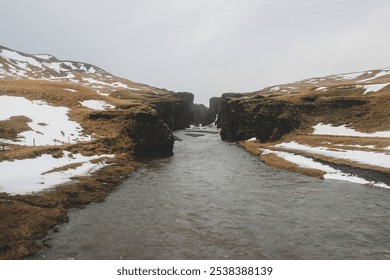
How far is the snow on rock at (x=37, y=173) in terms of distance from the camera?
80.8 ft

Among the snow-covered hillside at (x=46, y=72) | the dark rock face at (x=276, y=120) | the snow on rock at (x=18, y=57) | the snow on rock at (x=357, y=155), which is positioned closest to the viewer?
the snow on rock at (x=357, y=155)

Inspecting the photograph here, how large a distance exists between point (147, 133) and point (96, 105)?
23920 mm

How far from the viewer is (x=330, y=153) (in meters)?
41.1

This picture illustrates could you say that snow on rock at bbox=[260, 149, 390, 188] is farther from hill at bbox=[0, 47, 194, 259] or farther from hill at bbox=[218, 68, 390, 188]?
hill at bbox=[0, 47, 194, 259]

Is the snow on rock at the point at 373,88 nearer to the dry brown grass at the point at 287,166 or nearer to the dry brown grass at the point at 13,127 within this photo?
the dry brown grass at the point at 287,166

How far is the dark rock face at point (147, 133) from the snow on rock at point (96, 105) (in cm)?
1523

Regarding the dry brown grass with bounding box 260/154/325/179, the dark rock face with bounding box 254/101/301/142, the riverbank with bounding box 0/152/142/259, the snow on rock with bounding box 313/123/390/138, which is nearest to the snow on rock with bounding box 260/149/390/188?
the dry brown grass with bounding box 260/154/325/179

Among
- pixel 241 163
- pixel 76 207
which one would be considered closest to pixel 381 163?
pixel 241 163

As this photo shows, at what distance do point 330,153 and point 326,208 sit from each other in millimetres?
19838

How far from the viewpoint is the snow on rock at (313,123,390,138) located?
49603mm

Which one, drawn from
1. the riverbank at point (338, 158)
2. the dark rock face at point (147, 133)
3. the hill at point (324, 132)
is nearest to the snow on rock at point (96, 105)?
the dark rock face at point (147, 133)

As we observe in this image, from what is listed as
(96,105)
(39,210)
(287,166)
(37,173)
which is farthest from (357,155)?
(96,105)

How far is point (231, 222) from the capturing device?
20.5 m

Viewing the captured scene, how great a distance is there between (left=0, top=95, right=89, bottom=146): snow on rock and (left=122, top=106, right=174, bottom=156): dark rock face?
7715mm
